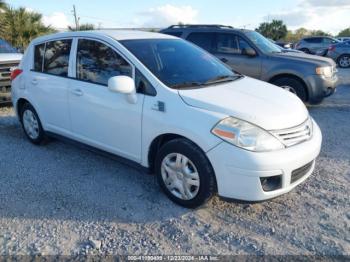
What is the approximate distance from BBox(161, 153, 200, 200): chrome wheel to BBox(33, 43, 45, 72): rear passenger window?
8.65 feet

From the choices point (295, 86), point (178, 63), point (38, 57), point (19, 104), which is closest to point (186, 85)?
point (178, 63)

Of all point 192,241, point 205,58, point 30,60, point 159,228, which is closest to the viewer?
point 192,241

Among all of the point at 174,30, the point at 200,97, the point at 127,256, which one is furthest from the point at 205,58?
the point at 174,30

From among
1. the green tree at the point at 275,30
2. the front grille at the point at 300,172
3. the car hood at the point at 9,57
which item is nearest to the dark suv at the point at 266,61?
the car hood at the point at 9,57

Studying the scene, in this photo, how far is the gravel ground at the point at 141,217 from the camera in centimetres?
284

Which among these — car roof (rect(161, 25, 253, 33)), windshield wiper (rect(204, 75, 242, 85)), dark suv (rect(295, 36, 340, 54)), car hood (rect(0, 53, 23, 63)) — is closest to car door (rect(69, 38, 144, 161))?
windshield wiper (rect(204, 75, 242, 85))

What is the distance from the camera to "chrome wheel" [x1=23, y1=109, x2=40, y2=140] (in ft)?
16.9

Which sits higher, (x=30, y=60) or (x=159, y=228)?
(x=30, y=60)

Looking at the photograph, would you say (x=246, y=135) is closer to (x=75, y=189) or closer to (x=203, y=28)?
(x=75, y=189)

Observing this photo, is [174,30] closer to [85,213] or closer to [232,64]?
[232,64]

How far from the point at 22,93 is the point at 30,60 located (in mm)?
518

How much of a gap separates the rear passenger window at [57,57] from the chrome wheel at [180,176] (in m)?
1.96

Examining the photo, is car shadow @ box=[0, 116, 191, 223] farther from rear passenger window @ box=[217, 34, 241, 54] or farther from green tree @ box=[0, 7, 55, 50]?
green tree @ box=[0, 7, 55, 50]

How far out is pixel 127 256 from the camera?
272 centimetres
